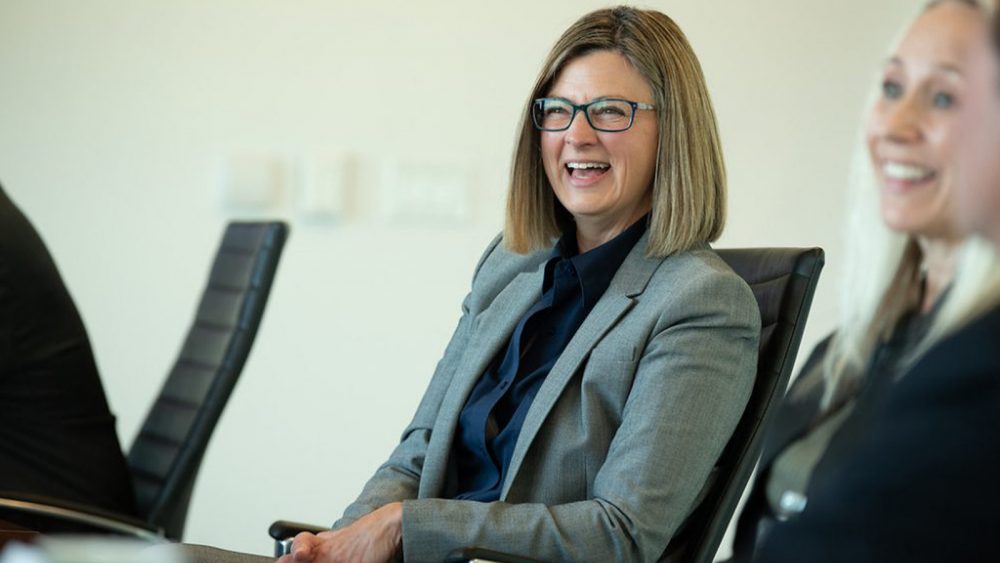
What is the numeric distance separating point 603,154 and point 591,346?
1.21 ft

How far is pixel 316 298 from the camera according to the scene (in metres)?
4.53

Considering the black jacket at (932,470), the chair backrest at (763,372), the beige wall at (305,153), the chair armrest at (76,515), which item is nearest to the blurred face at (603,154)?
the chair backrest at (763,372)

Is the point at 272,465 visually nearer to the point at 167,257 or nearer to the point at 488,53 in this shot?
the point at 167,257

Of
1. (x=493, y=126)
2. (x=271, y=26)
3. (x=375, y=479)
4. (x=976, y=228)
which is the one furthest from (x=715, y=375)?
(x=271, y=26)

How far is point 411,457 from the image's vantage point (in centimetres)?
249

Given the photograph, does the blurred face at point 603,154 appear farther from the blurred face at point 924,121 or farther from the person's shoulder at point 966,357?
the person's shoulder at point 966,357

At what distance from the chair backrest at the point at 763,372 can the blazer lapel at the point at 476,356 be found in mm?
397

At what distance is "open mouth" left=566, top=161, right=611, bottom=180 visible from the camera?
2348 millimetres

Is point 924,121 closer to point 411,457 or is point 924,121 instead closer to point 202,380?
point 411,457

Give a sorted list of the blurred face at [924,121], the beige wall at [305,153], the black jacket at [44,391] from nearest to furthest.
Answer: the blurred face at [924,121] < the black jacket at [44,391] < the beige wall at [305,153]

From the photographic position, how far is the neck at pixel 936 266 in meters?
1.38

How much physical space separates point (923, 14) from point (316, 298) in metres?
3.37

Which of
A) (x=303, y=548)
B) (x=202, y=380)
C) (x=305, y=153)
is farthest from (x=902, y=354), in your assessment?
(x=305, y=153)

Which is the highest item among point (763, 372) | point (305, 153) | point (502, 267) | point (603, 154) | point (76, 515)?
point (603, 154)
